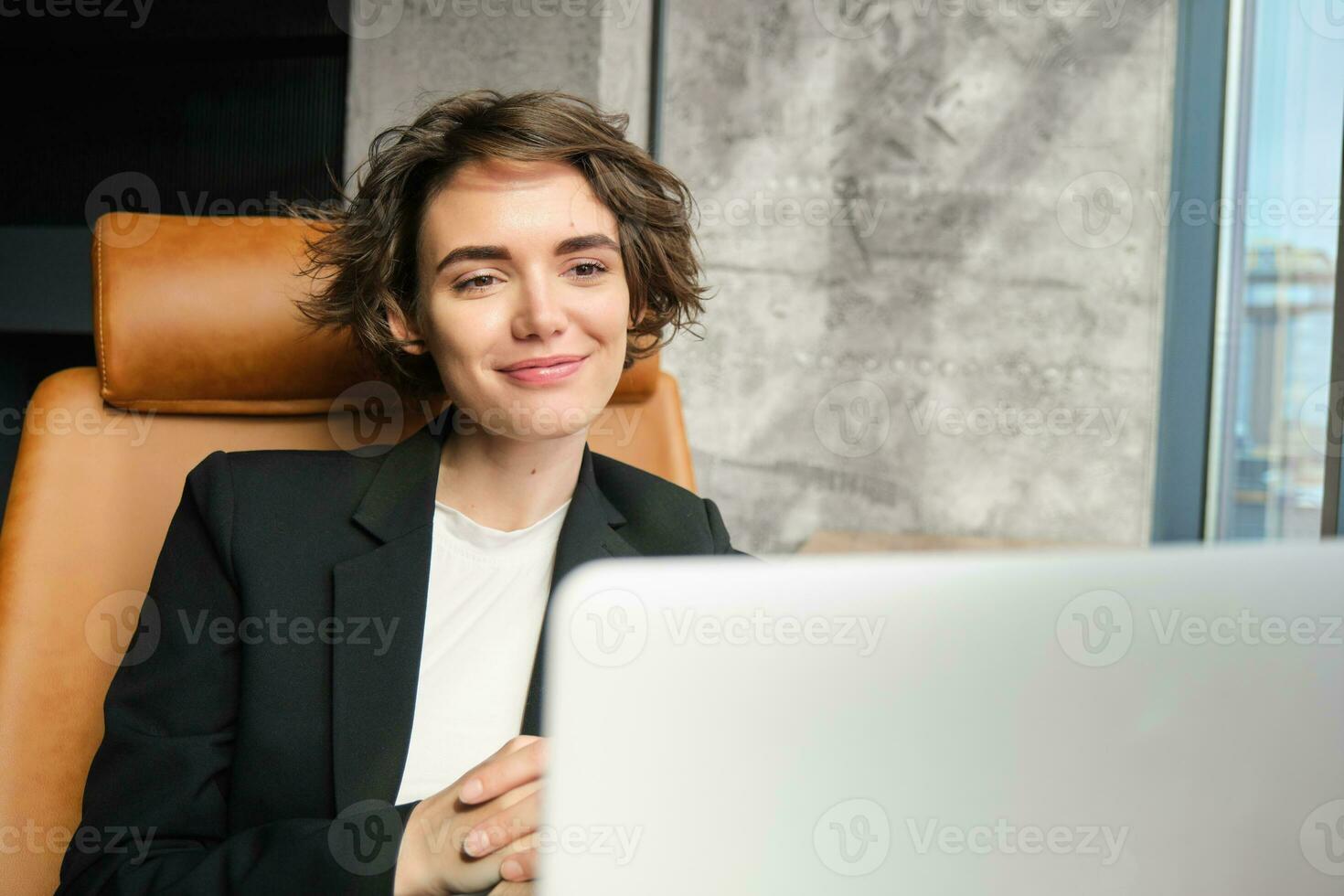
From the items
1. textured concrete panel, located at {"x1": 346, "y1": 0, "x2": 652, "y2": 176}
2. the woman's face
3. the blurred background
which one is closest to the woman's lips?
the woman's face

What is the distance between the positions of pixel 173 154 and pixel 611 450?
2094 mm

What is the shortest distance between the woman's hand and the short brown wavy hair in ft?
2.08

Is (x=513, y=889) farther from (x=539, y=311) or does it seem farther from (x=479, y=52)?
(x=479, y=52)

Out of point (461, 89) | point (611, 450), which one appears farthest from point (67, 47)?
point (611, 450)

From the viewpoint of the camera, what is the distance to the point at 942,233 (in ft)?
8.27

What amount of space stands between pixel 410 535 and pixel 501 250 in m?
0.33

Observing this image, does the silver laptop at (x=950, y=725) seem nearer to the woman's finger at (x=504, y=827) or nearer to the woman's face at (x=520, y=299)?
the woman's finger at (x=504, y=827)

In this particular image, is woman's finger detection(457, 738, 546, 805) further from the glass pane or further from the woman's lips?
the glass pane

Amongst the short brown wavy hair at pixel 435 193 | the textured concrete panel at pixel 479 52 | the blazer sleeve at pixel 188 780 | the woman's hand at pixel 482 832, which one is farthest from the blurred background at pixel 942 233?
the woman's hand at pixel 482 832

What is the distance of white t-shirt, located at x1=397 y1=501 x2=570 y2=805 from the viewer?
1069 millimetres

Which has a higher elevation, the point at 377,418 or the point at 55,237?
the point at 55,237

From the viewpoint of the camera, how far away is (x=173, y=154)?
2912 mm

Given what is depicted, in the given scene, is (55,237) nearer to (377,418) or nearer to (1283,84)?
(377,418)

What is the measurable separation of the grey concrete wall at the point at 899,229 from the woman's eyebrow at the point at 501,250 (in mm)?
1266
